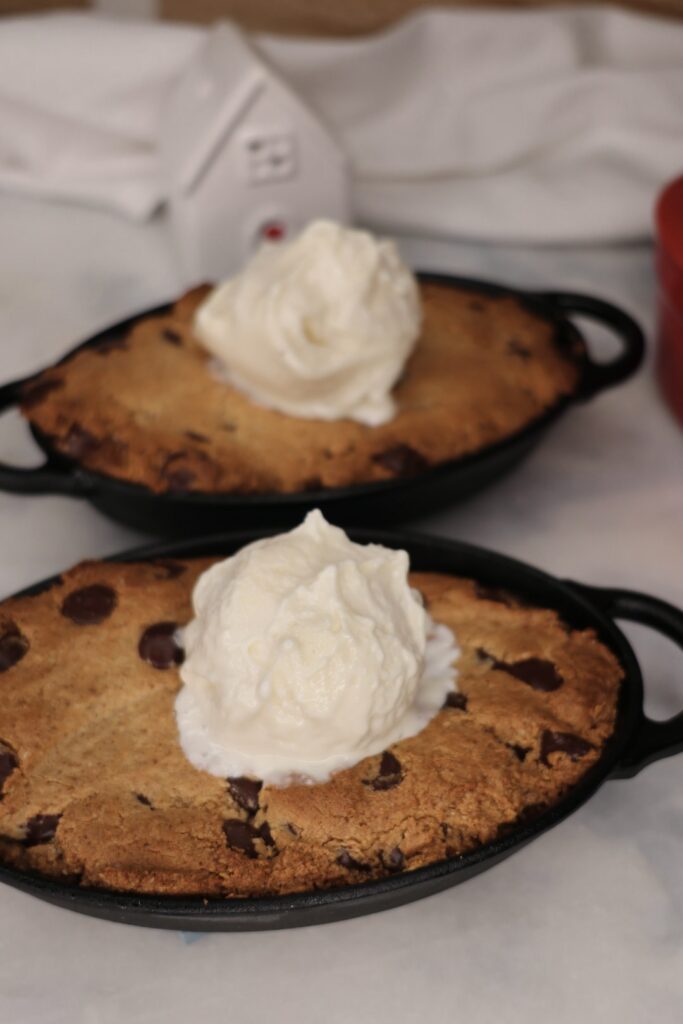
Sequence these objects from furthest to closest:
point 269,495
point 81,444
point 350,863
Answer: point 81,444
point 269,495
point 350,863

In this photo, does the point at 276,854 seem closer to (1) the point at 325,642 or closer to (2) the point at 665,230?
(1) the point at 325,642

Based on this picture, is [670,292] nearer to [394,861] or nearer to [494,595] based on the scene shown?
[494,595]

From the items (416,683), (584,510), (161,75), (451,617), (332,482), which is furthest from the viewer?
(161,75)

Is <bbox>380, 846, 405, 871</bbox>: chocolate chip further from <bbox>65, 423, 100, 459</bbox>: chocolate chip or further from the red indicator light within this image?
the red indicator light

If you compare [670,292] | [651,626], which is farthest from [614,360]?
[651,626]

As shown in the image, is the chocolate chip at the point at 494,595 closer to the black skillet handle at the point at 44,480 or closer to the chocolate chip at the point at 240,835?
the chocolate chip at the point at 240,835

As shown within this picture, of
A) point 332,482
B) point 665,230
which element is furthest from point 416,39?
point 332,482

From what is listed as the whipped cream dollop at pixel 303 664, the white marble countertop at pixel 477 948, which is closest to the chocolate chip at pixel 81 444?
the white marble countertop at pixel 477 948
